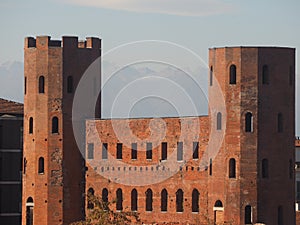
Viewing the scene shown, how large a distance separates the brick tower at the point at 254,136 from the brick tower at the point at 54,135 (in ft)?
34.7

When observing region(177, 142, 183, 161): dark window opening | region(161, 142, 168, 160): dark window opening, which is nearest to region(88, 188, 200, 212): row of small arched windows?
region(177, 142, 183, 161): dark window opening

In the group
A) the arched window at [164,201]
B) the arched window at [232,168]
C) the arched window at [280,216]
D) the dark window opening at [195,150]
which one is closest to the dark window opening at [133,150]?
the arched window at [164,201]

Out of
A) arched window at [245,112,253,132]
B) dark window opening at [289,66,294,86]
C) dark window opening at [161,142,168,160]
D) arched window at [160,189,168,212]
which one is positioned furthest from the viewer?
arched window at [160,189,168,212]

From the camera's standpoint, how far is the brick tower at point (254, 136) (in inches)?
2950

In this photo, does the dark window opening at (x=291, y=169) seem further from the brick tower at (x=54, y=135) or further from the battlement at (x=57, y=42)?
the battlement at (x=57, y=42)

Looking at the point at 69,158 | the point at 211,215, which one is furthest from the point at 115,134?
the point at 211,215

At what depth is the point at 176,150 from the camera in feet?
260

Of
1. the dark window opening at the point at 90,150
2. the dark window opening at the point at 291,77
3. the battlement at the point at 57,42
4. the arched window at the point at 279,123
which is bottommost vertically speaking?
the dark window opening at the point at 90,150

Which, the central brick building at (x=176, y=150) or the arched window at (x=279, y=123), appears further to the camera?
the arched window at (x=279, y=123)

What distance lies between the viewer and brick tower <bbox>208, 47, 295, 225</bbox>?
74938mm

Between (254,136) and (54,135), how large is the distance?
13.7 m

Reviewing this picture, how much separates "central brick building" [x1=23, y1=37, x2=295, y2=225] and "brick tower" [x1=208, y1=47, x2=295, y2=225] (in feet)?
0.17

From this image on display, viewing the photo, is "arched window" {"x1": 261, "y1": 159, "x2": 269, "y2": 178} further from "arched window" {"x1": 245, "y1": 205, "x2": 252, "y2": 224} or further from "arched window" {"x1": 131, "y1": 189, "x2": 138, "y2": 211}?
"arched window" {"x1": 131, "y1": 189, "x2": 138, "y2": 211}

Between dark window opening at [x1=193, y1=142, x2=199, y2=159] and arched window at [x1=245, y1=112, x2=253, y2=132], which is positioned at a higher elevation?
arched window at [x1=245, y1=112, x2=253, y2=132]
